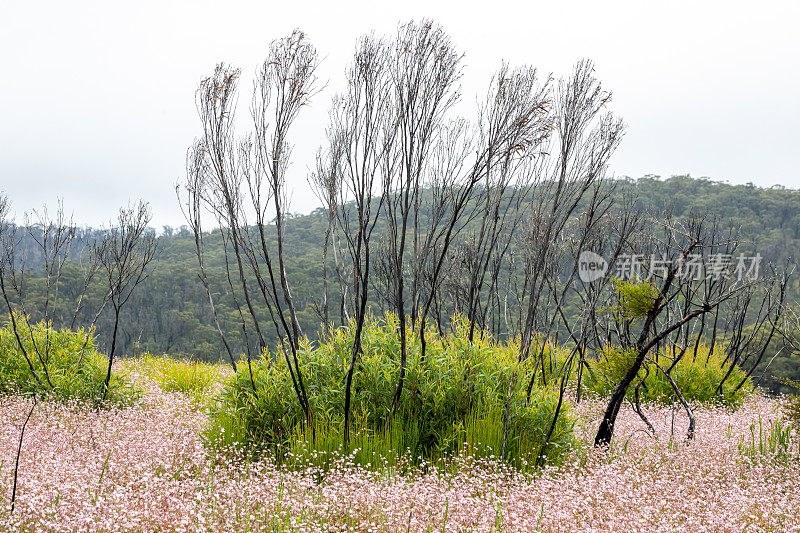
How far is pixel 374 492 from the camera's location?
12.6ft

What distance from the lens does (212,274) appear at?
4509 cm

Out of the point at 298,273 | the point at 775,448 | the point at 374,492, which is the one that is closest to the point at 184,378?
the point at 374,492

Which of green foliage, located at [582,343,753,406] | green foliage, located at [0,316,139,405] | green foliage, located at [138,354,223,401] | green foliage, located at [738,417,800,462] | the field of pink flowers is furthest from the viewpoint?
green foliage, located at [138,354,223,401]

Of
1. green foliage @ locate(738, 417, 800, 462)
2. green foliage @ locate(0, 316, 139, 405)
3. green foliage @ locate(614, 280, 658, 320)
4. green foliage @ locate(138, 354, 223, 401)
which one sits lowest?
green foliage @ locate(138, 354, 223, 401)

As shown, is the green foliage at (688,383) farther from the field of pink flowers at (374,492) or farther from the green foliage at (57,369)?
the green foliage at (57,369)

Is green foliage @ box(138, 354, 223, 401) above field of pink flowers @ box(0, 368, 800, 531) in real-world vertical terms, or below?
below

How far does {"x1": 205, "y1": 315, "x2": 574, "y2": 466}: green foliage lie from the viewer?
553 centimetres

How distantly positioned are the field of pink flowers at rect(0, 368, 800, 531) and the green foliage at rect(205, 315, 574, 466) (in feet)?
1.11

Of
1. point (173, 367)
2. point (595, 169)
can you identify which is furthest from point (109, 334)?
point (595, 169)

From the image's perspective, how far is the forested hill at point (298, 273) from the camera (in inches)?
1521

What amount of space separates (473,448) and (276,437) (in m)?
2.23

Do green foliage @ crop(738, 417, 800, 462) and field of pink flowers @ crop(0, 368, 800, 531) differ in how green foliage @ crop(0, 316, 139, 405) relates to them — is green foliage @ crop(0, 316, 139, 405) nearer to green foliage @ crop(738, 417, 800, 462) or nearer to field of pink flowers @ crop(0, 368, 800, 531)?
field of pink flowers @ crop(0, 368, 800, 531)

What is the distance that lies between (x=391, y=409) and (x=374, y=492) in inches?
74.6

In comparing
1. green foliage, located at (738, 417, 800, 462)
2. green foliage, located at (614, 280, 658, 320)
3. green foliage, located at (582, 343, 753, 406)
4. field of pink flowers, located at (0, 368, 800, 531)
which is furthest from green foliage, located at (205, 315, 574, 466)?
green foliage, located at (582, 343, 753, 406)
